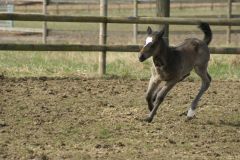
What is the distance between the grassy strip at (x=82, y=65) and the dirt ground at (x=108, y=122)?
984mm

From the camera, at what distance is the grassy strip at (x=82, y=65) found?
1219 centimetres

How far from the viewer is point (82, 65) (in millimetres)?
13773

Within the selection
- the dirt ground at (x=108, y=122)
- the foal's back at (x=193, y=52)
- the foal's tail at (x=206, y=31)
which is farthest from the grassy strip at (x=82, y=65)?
the foal's back at (x=193, y=52)

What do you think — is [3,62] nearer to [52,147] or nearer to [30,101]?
[30,101]

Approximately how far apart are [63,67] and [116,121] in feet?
16.7

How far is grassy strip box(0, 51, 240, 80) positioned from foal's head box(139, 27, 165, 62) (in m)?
3.70

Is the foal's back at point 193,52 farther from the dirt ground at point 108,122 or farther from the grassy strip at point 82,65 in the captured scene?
the grassy strip at point 82,65

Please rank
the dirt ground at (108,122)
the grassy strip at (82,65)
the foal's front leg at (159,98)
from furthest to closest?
the grassy strip at (82,65), the foal's front leg at (159,98), the dirt ground at (108,122)

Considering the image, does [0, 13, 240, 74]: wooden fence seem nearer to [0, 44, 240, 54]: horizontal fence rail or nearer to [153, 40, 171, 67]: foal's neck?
[0, 44, 240, 54]: horizontal fence rail

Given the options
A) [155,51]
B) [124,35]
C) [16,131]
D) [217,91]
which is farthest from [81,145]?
[124,35]

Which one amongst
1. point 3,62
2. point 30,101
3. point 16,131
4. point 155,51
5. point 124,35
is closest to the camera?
point 16,131

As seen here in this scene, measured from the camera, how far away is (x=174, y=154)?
6.71m

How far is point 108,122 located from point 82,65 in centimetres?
569

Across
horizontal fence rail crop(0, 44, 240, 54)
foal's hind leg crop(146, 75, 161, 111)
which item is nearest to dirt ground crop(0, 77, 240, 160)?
foal's hind leg crop(146, 75, 161, 111)
